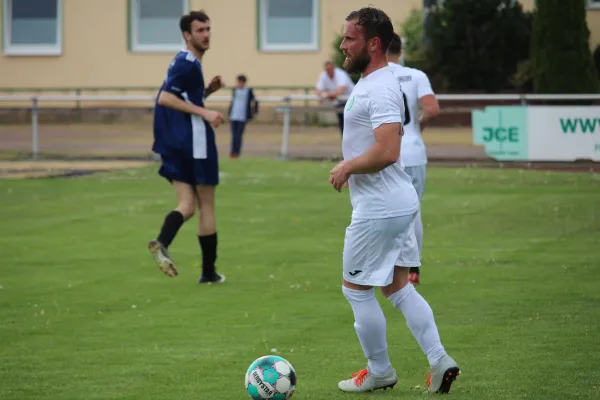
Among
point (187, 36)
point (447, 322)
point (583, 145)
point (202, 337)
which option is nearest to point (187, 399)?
point (202, 337)

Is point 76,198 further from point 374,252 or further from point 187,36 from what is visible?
point 374,252

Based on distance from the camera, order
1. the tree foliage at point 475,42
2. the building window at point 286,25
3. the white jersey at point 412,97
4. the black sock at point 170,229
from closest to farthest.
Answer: the black sock at point 170,229, the white jersey at point 412,97, the tree foliage at point 475,42, the building window at point 286,25

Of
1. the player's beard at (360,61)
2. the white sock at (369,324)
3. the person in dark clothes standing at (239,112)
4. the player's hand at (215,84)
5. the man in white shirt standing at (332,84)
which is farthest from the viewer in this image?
the man in white shirt standing at (332,84)

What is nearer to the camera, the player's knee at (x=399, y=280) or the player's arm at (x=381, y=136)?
the player's arm at (x=381, y=136)

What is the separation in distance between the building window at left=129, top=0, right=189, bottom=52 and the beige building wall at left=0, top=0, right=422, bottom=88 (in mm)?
245

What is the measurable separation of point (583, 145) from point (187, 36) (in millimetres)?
11581

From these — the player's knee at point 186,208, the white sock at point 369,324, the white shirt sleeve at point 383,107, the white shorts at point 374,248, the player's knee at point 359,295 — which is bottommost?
the white sock at point 369,324

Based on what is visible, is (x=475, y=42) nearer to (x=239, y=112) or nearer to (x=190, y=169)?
(x=239, y=112)

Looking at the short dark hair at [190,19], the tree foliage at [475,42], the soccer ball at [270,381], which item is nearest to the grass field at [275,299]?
the soccer ball at [270,381]

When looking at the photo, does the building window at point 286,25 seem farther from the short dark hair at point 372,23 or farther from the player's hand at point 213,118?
the short dark hair at point 372,23

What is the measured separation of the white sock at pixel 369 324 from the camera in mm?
6410

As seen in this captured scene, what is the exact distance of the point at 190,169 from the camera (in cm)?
1021

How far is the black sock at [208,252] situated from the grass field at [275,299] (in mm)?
180

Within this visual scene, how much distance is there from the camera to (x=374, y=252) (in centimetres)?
634
